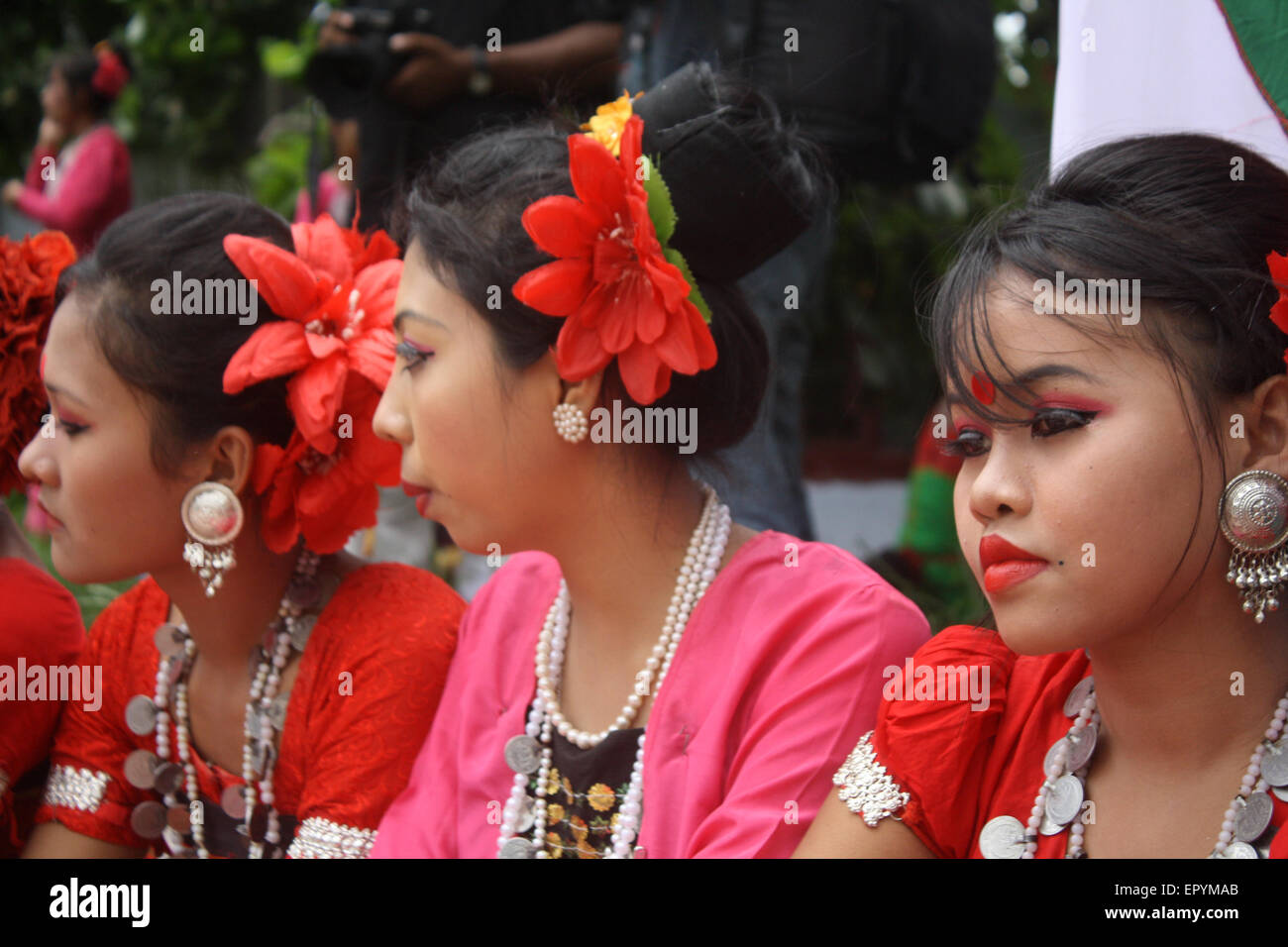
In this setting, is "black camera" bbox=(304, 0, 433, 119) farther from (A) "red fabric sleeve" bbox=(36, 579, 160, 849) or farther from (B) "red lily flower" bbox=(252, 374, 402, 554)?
(A) "red fabric sleeve" bbox=(36, 579, 160, 849)

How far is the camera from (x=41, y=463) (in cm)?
224

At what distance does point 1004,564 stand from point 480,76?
8.34 feet

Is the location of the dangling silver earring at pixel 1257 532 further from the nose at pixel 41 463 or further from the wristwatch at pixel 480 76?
the wristwatch at pixel 480 76

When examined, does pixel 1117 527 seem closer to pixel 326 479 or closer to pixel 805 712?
pixel 805 712

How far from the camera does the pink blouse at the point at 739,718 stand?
5.79ft

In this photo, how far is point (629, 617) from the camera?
2074 millimetres

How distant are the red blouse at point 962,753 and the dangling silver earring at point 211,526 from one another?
113 centimetres

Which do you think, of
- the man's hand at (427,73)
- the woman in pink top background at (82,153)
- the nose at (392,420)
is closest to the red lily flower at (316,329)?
the nose at (392,420)

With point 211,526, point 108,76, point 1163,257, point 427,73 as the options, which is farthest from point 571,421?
point 108,76

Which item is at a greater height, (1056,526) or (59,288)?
(59,288)

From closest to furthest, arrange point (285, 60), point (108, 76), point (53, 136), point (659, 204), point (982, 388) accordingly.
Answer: point (982, 388), point (659, 204), point (108, 76), point (53, 136), point (285, 60)

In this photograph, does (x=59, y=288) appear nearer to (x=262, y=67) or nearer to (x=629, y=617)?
(x=629, y=617)
